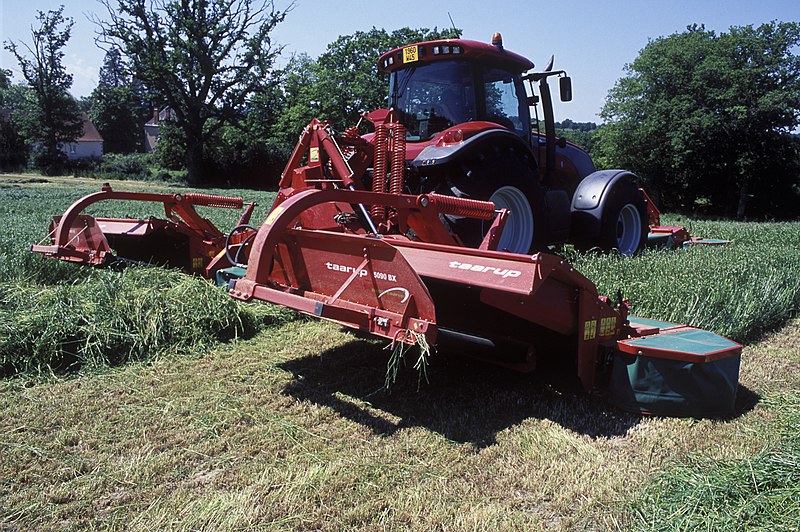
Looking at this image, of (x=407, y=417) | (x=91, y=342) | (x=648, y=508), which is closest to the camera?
(x=648, y=508)

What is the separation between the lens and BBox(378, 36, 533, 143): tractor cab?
5.78 metres

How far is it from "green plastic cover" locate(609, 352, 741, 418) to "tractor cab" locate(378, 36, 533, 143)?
319 centimetres

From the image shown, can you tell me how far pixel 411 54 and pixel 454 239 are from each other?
2314mm

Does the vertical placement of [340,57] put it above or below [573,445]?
above

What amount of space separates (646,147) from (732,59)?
4.45 meters

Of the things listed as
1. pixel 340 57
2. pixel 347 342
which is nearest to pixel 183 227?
pixel 347 342

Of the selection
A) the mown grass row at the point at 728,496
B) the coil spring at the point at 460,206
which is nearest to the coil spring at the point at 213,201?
the coil spring at the point at 460,206

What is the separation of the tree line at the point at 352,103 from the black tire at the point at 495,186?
11.0 metres

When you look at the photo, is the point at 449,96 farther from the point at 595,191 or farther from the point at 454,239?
the point at 595,191

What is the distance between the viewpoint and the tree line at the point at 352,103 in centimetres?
2312

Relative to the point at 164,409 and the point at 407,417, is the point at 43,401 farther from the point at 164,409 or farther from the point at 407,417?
the point at 407,417

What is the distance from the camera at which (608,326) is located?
3510 millimetres

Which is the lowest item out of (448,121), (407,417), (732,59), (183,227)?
(407,417)

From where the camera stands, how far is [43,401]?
11.5 feet
